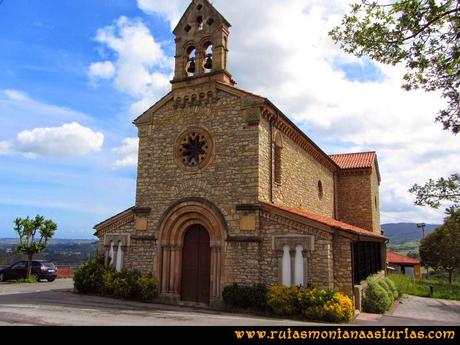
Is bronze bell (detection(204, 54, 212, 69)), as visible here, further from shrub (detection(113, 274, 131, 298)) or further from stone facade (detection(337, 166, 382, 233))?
stone facade (detection(337, 166, 382, 233))

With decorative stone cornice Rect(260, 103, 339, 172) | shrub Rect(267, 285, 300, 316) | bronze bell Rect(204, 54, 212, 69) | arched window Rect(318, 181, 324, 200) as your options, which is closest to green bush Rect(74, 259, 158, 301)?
shrub Rect(267, 285, 300, 316)

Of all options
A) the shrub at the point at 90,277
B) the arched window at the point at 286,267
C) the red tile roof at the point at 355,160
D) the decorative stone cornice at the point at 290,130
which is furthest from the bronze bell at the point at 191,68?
the red tile roof at the point at 355,160

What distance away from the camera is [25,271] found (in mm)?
25297

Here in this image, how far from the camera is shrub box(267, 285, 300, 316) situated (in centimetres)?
1263

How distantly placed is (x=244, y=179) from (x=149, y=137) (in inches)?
206

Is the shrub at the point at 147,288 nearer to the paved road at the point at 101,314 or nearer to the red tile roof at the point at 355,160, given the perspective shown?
the paved road at the point at 101,314

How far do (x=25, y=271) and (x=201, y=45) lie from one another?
18.9 metres

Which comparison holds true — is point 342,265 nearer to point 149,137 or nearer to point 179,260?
point 179,260

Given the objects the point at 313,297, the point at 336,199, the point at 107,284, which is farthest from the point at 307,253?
the point at 336,199

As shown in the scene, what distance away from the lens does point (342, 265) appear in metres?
13.5

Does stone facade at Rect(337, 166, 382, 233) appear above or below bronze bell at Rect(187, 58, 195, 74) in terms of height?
below

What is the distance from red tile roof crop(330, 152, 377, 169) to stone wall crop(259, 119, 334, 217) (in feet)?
12.9

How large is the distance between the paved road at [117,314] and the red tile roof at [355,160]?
38.4ft
